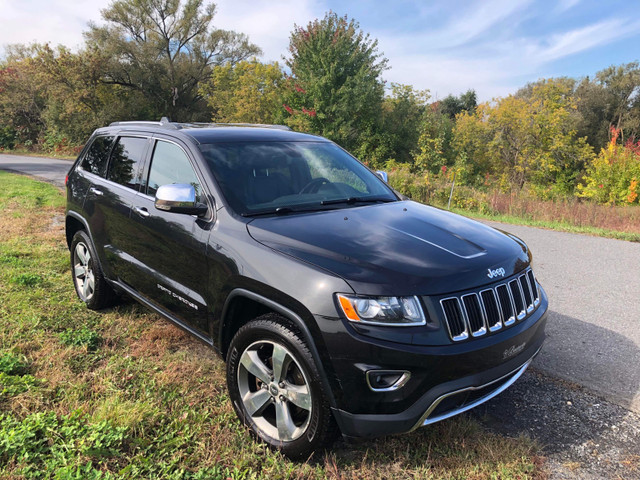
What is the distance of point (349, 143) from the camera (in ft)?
88.4

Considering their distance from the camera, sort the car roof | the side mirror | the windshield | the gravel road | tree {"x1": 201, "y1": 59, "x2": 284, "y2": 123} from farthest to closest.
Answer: tree {"x1": 201, "y1": 59, "x2": 284, "y2": 123}
the car roof
the windshield
the side mirror
the gravel road

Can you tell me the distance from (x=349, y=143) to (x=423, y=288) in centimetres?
2554

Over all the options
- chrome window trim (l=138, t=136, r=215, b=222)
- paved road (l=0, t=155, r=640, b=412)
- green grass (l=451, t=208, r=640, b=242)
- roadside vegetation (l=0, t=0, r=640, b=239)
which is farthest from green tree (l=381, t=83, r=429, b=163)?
chrome window trim (l=138, t=136, r=215, b=222)

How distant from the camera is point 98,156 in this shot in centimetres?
442

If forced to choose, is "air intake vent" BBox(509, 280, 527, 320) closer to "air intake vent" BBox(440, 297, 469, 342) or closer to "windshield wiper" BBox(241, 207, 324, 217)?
"air intake vent" BBox(440, 297, 469, 342)

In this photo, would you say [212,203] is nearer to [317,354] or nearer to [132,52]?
[317,354]

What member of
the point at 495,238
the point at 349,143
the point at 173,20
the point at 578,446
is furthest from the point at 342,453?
the point at 173,20

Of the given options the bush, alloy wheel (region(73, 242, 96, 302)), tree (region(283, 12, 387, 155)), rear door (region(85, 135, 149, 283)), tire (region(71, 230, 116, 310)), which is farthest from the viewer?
tree (region(283, 12, 387, 155))

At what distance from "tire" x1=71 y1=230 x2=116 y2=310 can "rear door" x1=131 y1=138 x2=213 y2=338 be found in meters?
0.83

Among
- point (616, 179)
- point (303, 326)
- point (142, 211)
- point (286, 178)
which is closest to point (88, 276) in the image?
point (142, 211)

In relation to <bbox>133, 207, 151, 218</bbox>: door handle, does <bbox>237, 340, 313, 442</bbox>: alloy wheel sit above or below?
below

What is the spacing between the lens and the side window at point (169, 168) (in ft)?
10.3

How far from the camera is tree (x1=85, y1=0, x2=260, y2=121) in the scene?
35.9 m

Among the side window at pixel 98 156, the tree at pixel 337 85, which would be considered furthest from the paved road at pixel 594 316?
the tree at pixel 337 85
